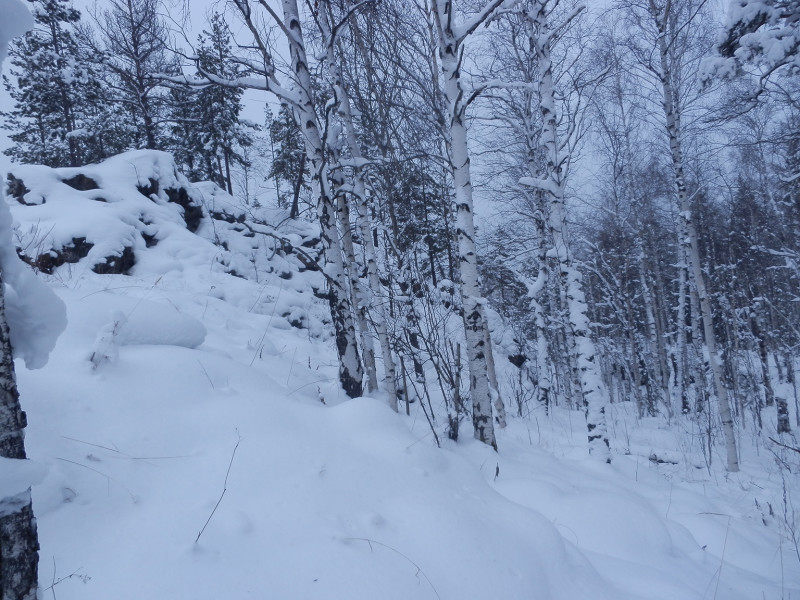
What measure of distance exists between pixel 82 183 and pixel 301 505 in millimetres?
12434

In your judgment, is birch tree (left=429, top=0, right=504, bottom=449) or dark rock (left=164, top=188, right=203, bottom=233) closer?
birch tree (left=429, top=0, right=504, bottom=449)

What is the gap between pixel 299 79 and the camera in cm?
543

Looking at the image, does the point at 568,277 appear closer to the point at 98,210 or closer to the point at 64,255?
the point at 64,255

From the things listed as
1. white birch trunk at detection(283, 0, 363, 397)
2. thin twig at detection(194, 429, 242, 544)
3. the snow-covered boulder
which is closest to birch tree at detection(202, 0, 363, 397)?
white birch trunk at detection(283, 0, 363, 397)

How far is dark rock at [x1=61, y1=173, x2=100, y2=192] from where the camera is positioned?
1120 cm

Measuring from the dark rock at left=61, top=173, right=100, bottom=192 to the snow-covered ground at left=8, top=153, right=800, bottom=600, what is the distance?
30.9 feet

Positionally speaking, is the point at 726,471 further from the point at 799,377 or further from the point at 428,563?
the point at 799,377

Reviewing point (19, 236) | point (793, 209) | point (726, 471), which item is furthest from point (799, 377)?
point (19, 236)

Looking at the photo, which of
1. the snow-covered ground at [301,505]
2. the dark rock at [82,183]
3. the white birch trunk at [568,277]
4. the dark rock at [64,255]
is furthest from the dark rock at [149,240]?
the white birch trunk at [568,277]

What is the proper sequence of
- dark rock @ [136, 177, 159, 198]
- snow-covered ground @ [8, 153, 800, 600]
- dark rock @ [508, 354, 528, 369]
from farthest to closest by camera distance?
dark rock @ [508, 354, 528, 369] < dark rock @ [136, 177, 159, 198] < snow-covered ground @ [8, 153, 800, 600]

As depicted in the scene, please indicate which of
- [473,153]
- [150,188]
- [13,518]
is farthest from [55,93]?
[13,518]

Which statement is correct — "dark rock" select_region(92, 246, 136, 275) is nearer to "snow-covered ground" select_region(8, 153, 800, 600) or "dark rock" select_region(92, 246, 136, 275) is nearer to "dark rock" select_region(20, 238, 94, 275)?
"dark rock" select_region(20, 238, 94, 275)

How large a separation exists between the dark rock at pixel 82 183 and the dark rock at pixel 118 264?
2.82 meters

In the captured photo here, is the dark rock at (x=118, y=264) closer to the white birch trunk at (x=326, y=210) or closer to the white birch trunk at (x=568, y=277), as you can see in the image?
the white birch trunk at (x=326, y=210)
